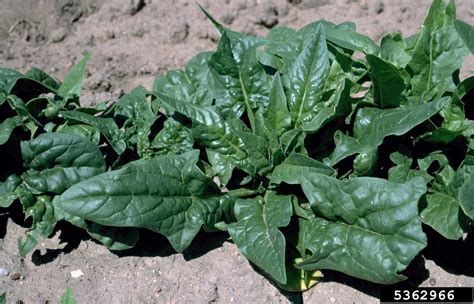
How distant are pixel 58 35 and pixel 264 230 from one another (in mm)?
2508

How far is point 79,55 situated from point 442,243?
2.83 m

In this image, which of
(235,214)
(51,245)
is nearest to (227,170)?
(235,214)

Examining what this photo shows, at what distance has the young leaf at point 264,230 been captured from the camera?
3.41m

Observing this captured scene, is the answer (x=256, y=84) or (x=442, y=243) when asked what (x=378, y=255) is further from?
(x=256, y=84)

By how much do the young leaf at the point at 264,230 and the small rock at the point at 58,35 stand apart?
220cm

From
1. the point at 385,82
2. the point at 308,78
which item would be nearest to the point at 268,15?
the point at 308,78

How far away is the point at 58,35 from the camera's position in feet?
17.3

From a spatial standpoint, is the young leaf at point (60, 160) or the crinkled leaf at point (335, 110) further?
the young leaf at point (60, 160)

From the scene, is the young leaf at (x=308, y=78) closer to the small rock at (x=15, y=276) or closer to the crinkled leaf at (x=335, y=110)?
the crinkled leaf at (x=335, y=110)

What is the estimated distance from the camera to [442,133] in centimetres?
371

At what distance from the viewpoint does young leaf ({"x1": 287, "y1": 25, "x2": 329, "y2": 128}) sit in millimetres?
3891

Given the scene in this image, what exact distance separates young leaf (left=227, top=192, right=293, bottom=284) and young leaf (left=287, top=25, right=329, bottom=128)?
1.64 ft

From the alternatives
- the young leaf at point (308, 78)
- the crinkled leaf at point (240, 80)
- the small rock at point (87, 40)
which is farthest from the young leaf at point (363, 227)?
the small rock at point (87, 40)

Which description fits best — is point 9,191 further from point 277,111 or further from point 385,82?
point 385,82
